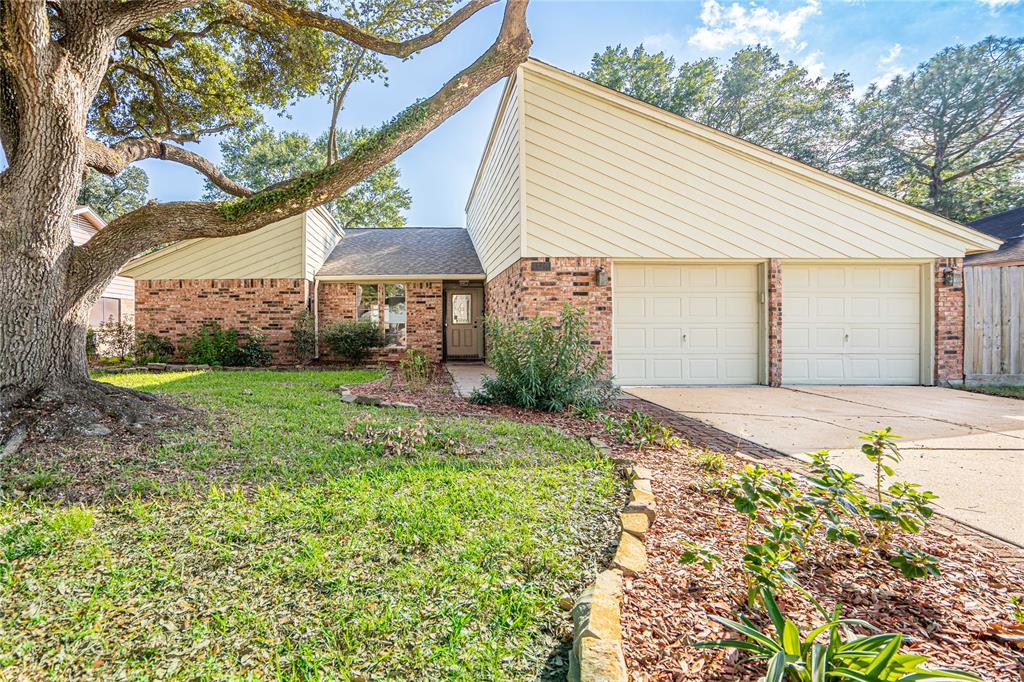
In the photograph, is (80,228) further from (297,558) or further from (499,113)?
(297,558)

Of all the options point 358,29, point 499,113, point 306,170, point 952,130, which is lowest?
point 499,113

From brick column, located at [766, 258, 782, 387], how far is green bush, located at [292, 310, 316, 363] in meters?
9.53

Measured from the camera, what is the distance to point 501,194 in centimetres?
848

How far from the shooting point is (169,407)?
13.9 feet

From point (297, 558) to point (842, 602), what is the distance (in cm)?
220

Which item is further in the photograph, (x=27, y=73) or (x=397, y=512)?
(x=27, y=73)

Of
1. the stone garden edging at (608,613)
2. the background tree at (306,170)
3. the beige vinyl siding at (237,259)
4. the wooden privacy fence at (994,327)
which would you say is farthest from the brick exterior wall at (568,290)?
the background tree at (306,170)

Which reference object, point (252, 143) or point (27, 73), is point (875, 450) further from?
point (252, 143)

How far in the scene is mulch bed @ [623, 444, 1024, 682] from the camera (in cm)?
134

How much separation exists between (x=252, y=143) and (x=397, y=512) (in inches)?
952

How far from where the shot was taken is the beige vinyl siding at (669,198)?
6.80 m

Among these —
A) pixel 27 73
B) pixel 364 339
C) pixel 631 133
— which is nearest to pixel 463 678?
pixel 27 73

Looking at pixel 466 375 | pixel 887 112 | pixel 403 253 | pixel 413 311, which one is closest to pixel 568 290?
pixel 466 375

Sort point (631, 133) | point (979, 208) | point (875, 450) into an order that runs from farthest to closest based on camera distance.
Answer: point (979, 208) < point (631, 133) < point (875, 450)
